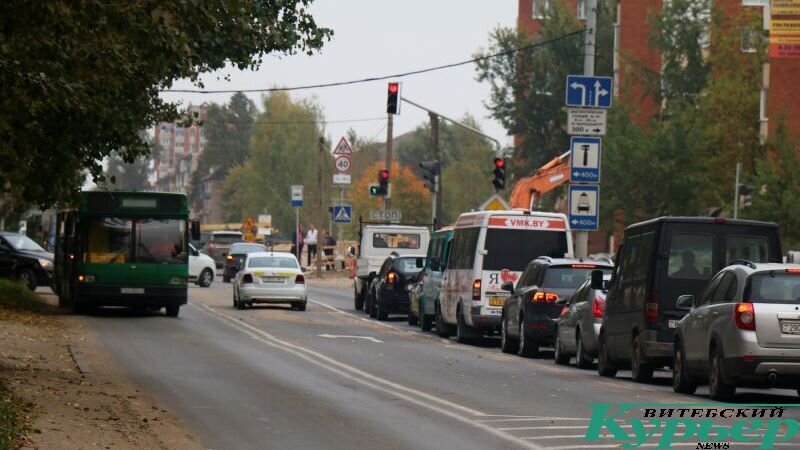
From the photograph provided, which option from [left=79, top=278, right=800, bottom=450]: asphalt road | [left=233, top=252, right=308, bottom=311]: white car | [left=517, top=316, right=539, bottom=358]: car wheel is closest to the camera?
[left=79, top=278, right=800, bottom=450]: asphalt road

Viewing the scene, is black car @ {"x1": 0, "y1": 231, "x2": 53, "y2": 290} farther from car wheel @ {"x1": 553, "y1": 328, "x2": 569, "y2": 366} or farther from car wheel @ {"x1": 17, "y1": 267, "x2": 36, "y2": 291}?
car wheel @ {"x1": 553, "y1": 328, "x2": 569, "y2": 366}

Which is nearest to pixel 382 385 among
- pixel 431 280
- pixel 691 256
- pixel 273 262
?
pixel 691 256

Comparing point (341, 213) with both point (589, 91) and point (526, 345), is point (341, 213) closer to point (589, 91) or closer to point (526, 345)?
point (589, 91)

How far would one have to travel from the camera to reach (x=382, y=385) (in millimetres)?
21000

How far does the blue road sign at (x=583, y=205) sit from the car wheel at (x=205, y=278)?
2979 cm

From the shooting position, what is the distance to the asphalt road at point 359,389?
15156 millimetres

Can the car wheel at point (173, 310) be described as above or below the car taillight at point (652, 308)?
below

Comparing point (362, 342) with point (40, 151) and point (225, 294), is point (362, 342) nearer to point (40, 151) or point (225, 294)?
point (40, 151)

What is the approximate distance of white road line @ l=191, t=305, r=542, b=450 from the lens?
15655 mm

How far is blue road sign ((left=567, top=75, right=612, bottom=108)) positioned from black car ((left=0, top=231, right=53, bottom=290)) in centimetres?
2048

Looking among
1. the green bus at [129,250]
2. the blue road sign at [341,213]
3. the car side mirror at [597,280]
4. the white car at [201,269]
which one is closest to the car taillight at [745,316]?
the car side mirror at [597,280]

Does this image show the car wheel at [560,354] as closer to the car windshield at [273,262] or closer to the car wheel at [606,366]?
the car wheel at [606,366]

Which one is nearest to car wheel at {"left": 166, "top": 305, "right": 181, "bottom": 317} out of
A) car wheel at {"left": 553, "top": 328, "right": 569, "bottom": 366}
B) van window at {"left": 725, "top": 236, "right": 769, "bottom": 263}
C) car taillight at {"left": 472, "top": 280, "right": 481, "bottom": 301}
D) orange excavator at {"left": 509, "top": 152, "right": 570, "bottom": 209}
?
car taillight at {"left": 472, "top": 280, "right": 481, "bottom": 301}

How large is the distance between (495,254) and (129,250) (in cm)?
970
